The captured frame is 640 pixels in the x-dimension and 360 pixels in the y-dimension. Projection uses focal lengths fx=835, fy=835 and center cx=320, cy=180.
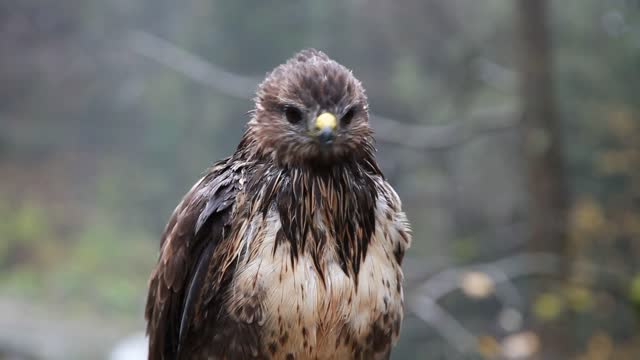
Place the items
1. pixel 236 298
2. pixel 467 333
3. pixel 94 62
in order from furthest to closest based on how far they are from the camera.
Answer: pixel 94 62 < pixel 467 333 < pixel 236 298

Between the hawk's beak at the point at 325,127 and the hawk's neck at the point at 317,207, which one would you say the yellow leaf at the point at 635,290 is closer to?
the hawk's neck at the point at 317,207

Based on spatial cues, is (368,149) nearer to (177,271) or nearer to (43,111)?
(177,271)

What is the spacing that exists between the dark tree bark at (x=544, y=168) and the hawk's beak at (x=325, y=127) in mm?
2285

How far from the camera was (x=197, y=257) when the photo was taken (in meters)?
1.69

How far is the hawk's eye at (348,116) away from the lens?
156 cm

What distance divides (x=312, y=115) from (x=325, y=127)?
51 mm

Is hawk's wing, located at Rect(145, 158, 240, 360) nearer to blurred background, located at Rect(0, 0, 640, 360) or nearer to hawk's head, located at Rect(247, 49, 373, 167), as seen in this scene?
hawk's head, located at Rect(247, 49, 373, 167)

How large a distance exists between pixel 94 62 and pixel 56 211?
75 centimetres

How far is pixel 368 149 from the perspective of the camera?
1.67 m

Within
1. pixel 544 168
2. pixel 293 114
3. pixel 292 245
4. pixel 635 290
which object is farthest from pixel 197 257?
pixel 635 290

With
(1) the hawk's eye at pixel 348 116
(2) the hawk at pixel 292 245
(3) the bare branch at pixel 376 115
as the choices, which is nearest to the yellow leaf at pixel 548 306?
(3) the bare branch at pixel 376 115

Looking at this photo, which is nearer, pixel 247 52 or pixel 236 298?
pixel 236 298

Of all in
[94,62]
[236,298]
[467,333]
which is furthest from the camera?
[94,62]

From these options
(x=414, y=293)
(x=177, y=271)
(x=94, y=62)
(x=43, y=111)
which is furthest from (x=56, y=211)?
(x=177, y=271)
